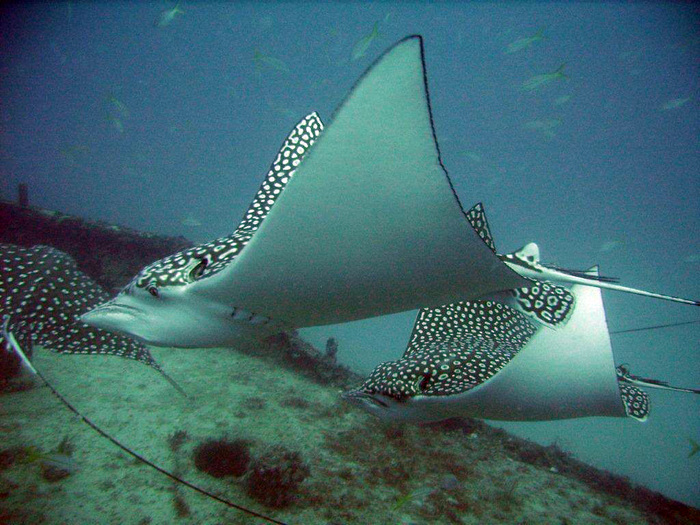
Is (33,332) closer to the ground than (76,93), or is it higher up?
closer to the ground

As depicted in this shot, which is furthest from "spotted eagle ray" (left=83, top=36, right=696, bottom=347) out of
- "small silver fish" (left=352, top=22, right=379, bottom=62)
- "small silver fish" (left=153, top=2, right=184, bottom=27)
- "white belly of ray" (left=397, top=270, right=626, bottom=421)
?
"small silver fish" (left=153, top=2, right=184, bottom=27)

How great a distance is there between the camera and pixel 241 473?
3283 millimetres

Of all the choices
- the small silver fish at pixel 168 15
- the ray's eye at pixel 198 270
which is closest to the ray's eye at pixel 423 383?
the ray's eye at pixel 198 270

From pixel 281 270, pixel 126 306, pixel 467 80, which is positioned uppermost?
pixel 467 80

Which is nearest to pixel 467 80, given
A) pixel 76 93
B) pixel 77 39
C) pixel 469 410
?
pixel 469 410

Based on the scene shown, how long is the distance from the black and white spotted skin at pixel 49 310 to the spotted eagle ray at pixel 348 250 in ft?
4.98

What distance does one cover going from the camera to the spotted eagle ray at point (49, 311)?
3.29m

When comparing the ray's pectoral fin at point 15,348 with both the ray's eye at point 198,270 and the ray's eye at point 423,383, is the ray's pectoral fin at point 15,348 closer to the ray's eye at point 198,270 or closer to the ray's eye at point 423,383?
the ray's eye at point 198,270

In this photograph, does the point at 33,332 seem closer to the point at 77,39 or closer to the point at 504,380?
the point at 504,380

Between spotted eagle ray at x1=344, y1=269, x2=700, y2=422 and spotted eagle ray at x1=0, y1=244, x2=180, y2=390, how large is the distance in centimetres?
220

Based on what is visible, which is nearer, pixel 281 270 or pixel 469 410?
pixel 281 270

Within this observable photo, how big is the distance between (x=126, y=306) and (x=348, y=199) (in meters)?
1.69

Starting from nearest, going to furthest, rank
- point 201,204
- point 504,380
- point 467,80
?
1. point 504,380
2. point 467,80
3. point 201,204

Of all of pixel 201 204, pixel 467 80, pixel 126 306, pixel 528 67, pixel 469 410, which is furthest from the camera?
pixel 201 204
